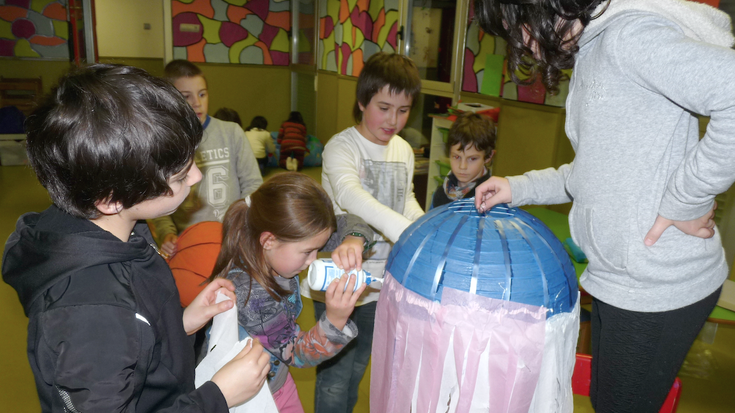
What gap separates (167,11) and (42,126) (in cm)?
657

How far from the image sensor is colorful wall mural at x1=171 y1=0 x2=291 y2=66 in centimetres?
669

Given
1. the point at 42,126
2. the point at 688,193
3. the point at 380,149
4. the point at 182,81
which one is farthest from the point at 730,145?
the point at 182,81

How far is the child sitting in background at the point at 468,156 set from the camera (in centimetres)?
233

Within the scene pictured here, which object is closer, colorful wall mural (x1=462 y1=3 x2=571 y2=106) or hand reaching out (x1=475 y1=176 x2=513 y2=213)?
hand reaching out (x1=475 y1=176 x2=513 y2=213)

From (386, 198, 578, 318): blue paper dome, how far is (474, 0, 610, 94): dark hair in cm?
30

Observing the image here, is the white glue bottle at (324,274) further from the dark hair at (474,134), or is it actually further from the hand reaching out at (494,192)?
the dark hair at (474,134)

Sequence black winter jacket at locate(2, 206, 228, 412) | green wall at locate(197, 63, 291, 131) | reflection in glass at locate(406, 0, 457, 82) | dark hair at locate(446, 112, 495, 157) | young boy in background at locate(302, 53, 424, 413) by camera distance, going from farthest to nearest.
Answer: green wall at locate(197, 63, 291, 131) → reflection in glass at locate(406, 0, 457, 82) → dark hair at locate(446, 112, 495, 157) → young boy in background at locate(302, 53, 424, 413) → black winter jacket at locate(2, 206, 228, 412)

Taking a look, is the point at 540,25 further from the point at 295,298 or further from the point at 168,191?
the point at 295,298

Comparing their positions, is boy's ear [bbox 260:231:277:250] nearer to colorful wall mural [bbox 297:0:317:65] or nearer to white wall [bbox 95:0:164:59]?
colorful wall mural [bbox 297:0:317:65]

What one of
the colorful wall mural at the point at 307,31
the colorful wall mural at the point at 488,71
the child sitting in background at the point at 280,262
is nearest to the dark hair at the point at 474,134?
the colorful wall mural at the point at 488,71

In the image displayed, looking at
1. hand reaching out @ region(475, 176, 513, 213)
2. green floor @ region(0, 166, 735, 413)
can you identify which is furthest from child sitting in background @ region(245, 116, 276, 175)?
hand reaching out @ region(475, 176, 513, 213)

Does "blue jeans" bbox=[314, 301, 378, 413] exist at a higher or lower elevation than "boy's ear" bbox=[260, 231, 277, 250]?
lower

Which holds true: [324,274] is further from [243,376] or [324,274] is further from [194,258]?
[194,258]

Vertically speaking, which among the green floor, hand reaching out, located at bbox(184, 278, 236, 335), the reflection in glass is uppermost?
the reflection in glass
